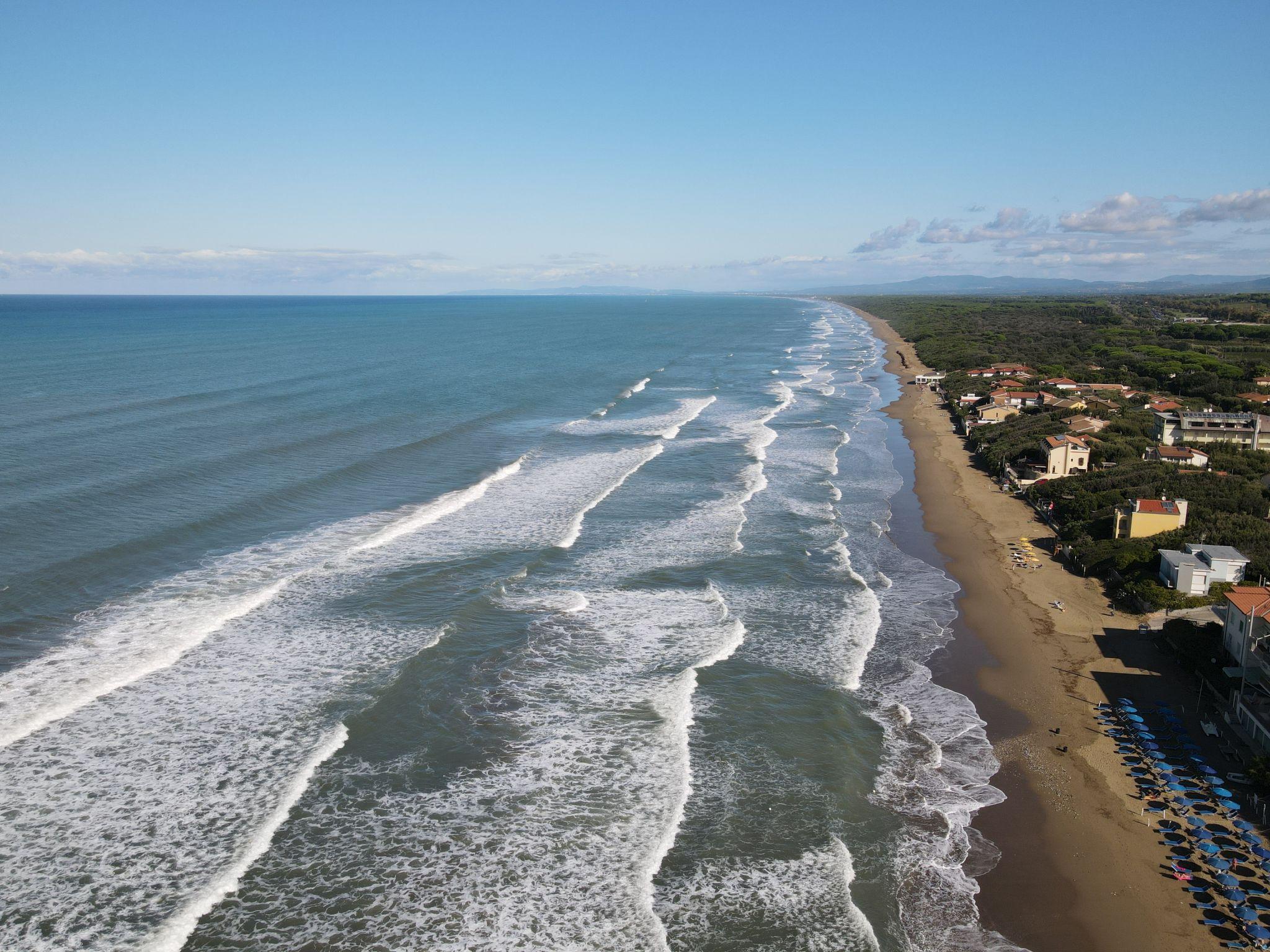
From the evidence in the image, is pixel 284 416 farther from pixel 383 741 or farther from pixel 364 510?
pixel 383 741

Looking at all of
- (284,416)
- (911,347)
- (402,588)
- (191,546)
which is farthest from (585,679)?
(911,347)

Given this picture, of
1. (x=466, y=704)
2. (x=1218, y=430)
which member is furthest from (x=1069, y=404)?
(x=466, y=704)

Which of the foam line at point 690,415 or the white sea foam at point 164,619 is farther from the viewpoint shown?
the foam line at point 690,415

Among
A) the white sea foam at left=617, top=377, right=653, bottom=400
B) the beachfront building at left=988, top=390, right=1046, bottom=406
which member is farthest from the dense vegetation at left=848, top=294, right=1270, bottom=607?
the white sea foam at left=617, top=377, right=653, bottom=400

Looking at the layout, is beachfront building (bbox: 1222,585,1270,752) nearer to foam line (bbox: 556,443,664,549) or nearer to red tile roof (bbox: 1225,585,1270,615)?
red tile roof (bbox: 1225,585,1270,615)

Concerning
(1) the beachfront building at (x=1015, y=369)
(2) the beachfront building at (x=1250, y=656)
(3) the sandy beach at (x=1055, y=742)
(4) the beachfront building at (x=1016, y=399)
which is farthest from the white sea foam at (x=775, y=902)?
(1) the beachfront building at (x=1015, y=369)

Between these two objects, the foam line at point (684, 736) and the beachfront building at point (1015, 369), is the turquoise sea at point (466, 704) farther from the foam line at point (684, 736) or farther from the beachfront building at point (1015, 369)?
the beachfront building at point (1015, 369)
